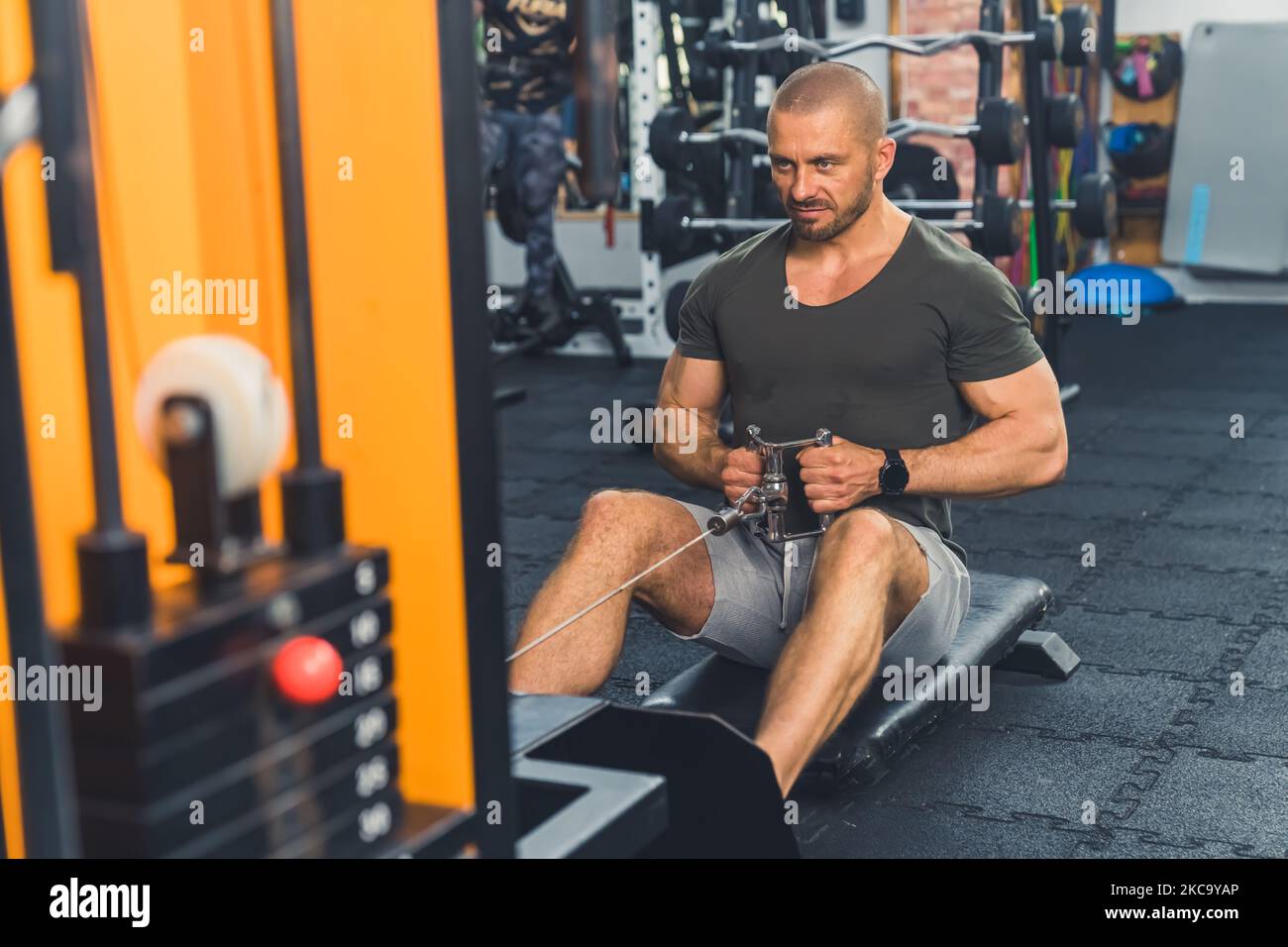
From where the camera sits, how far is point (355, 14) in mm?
869

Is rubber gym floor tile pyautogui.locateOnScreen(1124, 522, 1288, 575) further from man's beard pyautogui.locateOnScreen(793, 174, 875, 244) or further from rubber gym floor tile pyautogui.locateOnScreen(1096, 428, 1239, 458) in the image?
man's beard pyautogui.locateOnScreen(793, 174, 875, 244)

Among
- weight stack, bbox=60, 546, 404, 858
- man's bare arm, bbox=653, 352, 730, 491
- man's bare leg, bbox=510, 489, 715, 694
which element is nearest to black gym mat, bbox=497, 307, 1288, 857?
man's bare leg, bbox=510, 489, 715, 694

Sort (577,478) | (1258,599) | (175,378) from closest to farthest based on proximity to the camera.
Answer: (175,378), (1258,599), (577,478)

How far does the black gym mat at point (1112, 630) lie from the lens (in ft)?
6.86

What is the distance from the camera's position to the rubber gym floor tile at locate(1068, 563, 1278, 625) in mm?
3029

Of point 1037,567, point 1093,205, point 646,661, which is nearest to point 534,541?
point 646,661

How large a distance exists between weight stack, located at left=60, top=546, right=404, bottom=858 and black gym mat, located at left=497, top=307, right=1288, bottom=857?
128 cm

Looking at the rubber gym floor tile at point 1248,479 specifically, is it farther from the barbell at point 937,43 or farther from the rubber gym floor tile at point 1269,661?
the barbell at point 937,43

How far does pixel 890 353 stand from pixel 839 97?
0.36m

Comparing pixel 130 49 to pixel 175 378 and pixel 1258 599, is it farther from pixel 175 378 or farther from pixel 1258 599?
pixel 1258 599

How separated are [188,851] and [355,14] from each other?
0.46 meters

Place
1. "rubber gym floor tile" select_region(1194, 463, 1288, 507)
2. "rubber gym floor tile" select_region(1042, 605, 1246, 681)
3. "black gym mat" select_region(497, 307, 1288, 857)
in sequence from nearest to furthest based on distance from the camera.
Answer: "black gym mat" select_region(497, 307, 1288, 857), "rubber gym floor tile" select_region(1042, 605, 1246, 681), "rubber gym floor tile" select_region(1194, 463, 1288, 507)
